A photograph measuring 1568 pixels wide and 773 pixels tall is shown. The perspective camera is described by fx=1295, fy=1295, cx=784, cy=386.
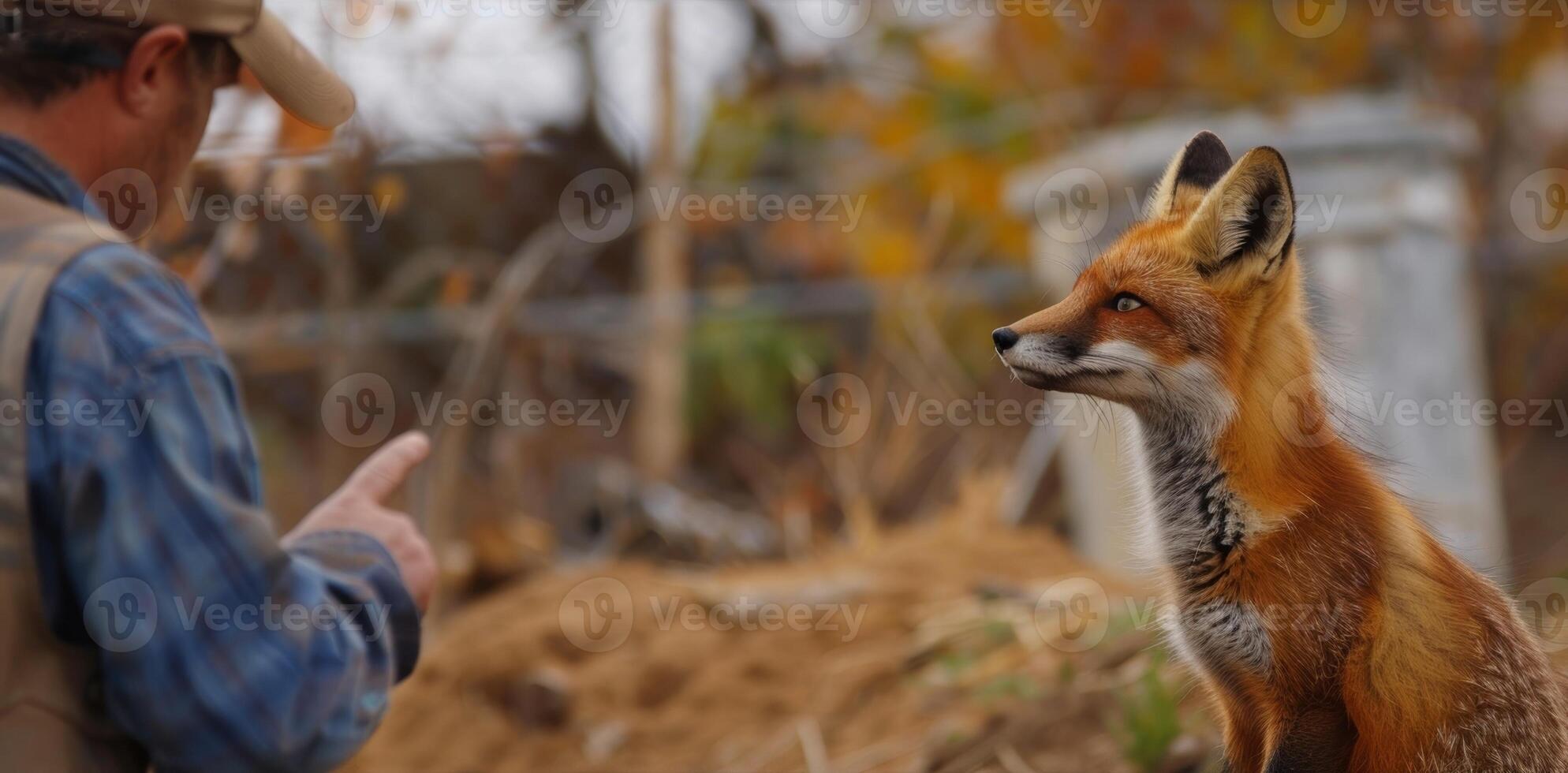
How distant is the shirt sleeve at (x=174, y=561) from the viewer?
1880 millimetres

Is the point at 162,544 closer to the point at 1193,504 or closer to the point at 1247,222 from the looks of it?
the point at 1193,504

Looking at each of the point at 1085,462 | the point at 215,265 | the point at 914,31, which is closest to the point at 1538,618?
the point at 1085,462

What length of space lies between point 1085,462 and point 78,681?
573 cm

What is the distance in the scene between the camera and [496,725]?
5.86m

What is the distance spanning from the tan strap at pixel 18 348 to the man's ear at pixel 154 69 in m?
0.32

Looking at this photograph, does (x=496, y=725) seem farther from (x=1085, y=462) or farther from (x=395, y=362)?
(x=395, y=362)

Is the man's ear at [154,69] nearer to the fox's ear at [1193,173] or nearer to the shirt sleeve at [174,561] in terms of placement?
the shirt sleeve at [174,561]

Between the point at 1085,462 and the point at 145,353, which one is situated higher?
the point at 145,353

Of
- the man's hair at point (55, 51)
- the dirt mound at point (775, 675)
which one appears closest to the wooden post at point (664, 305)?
the dirt mound at point (775, 675)

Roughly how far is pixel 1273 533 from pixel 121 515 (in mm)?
2192

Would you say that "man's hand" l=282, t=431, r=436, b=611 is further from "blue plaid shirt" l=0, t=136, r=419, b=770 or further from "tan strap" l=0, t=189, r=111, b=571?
"tan strap" l=0, t=189, r=111, b=571

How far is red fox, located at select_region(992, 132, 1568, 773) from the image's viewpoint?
104 inches

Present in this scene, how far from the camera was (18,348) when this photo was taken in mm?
1907

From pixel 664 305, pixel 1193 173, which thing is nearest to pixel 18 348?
pixel 1193 173
